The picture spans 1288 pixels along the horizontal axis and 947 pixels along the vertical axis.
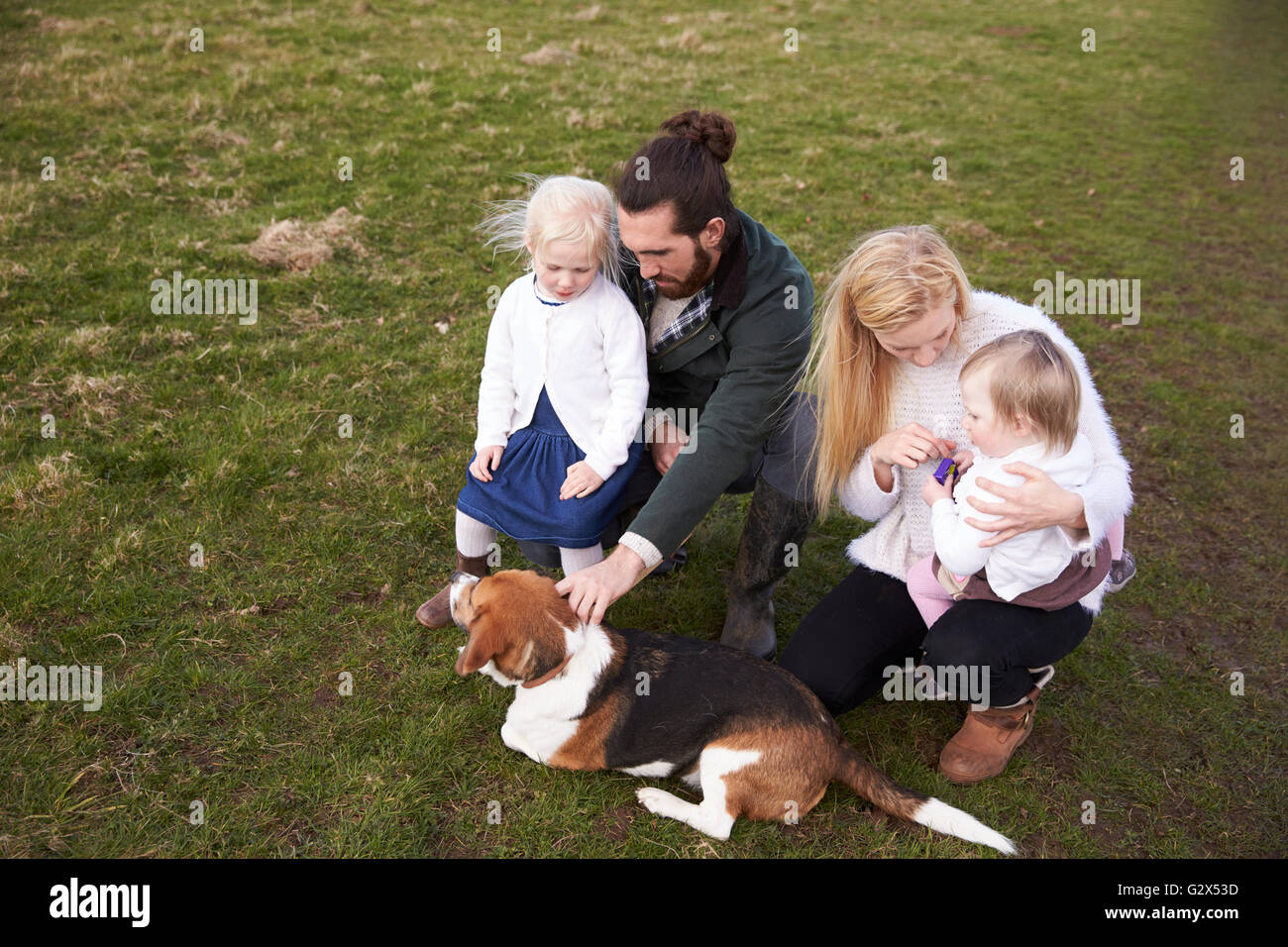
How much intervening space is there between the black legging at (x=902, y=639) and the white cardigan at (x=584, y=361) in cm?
126

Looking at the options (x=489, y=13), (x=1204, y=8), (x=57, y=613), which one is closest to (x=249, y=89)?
(x=489, y=13)

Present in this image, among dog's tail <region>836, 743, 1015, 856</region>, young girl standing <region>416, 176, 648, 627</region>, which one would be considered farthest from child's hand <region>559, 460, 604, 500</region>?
dog's tail <region>836, 743, 1015, 856</region>

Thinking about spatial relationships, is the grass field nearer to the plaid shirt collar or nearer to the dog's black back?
the dog's black back

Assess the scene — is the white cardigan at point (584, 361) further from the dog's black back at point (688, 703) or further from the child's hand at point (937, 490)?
the child's hand at point (937, 490)

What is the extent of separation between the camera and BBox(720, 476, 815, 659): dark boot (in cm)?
Answer: 444

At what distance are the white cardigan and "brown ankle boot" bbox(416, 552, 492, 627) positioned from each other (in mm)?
615

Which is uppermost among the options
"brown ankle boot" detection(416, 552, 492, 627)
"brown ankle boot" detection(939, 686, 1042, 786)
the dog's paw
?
"brown ankle boot" detection(416, 552, 492, 627)

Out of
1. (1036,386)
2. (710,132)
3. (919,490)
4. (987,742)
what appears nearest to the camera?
(1036,386)

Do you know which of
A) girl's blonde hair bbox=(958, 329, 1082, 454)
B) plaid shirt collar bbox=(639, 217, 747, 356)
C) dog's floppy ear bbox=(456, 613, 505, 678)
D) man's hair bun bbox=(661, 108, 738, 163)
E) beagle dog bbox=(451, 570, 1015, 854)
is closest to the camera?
girl's blonde hair bbox=(958, 329, 1082, 454)

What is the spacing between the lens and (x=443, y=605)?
14.6ft

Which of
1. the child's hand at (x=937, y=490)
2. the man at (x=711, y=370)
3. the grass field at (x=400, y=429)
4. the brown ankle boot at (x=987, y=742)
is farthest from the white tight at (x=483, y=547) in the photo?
the brown ankle boot at (x=987, y=742)

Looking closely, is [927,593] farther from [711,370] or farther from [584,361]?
[584,361]

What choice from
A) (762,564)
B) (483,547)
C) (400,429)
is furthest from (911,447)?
(400,429)

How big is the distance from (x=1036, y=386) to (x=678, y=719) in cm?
186
